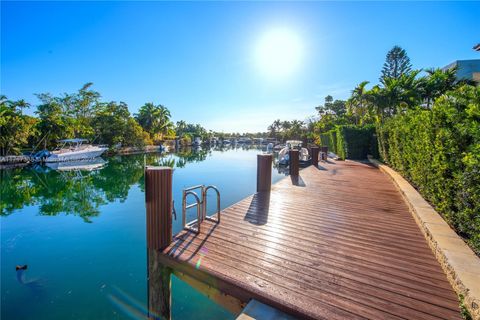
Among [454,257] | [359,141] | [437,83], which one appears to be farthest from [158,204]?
[437,83]

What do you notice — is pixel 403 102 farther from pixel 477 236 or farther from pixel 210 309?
pixel 210 309

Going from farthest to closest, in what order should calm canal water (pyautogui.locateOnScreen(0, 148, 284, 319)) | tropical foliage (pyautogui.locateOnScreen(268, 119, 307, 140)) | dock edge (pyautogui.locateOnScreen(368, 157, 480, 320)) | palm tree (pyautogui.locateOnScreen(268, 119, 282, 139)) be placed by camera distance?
palm tree (pyautogui.locateOnScreen(268, 119, 282, 139)), tropical foliage (pyautogui.locateOnScreen(268, 119, 307, 140)), calm canal water (pyautogui.locateOnScreen(0, 148, 284, 319)), dock edge (pyautogui.locateOnScreen(368, 157, 480, 320))

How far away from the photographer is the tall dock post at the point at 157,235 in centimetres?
288

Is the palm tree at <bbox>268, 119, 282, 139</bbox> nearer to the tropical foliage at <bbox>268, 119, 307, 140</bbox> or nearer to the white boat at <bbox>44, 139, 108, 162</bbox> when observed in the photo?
the tropical foliage at <bbox>268, 119, 307, 140</bbox>

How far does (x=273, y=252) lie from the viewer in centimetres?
290

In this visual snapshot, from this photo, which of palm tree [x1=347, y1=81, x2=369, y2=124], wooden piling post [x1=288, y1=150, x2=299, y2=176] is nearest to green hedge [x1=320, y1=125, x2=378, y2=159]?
palm tree [x1=347, y1=81, x2=369, y2=124]

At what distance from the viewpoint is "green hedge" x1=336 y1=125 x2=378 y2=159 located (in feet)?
46.0

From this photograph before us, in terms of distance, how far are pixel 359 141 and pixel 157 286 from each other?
15.0 metres

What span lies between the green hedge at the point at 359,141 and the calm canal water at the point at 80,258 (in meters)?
8.18

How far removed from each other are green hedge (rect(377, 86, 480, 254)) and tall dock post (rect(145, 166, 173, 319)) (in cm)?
368

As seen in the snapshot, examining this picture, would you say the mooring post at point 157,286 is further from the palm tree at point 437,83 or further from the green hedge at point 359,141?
the palm tree at point 437,83

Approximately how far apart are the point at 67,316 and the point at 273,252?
11.9ft

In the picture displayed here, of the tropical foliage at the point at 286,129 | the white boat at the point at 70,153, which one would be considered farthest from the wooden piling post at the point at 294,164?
the tropical foliage at the point at 286,129

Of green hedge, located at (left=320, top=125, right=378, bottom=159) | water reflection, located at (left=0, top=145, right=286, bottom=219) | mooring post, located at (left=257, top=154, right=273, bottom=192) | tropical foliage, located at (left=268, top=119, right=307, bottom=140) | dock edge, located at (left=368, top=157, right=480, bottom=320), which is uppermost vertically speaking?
tropical foliage, located at (left=268, top=119, right=307, bottom=140)
